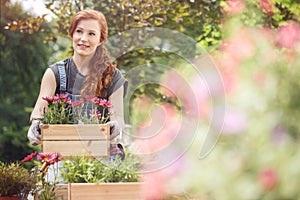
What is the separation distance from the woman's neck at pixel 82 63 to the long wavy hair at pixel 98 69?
0.02 m

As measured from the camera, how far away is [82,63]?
3248 mm

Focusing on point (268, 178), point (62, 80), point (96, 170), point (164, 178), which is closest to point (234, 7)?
point (62, 80)

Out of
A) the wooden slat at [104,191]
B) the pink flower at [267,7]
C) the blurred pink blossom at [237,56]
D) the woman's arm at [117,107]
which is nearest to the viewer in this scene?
the blurred pink blossom at [237,56]

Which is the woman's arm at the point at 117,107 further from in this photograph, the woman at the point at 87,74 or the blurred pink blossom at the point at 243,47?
the blurred pink blossom at the point at 243,47

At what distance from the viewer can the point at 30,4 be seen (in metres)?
8.86

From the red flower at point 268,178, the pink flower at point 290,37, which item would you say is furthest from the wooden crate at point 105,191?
the red flower at point 268,178

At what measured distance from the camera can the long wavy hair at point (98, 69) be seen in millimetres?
3196

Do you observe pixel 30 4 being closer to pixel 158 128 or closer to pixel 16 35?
pixel 16 35

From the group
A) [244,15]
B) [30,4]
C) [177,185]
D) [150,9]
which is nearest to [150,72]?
[150,9]

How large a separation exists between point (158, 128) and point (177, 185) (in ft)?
7.60

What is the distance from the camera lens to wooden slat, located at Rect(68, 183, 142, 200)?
294 centimetres

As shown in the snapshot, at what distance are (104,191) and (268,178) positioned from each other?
6.50 ft

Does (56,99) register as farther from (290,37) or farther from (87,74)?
(290,37)

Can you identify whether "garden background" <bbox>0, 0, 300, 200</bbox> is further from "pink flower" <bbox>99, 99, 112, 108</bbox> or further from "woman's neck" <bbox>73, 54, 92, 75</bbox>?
"woman's neck" <bbox>73, 54, 92, 75</bbox>
